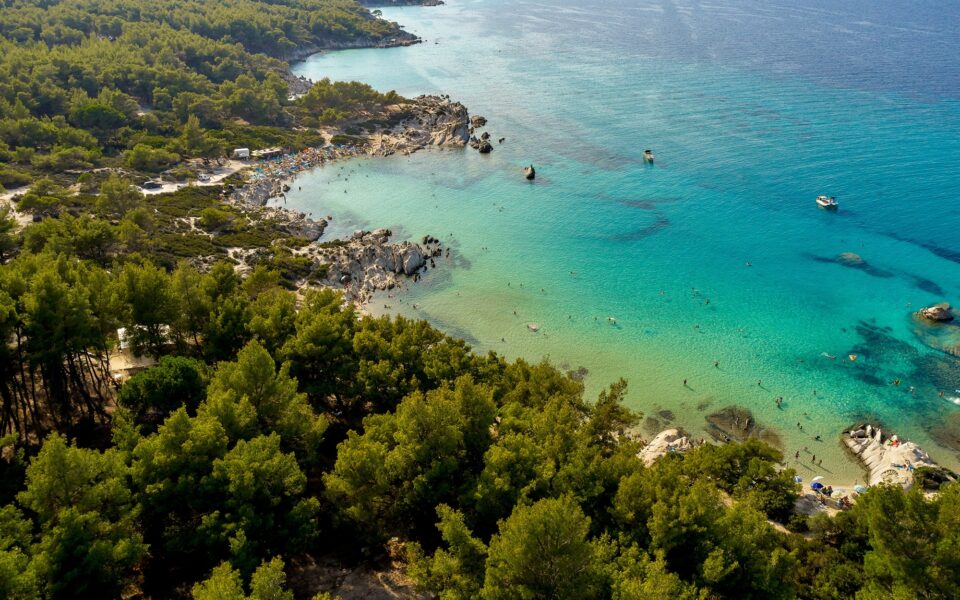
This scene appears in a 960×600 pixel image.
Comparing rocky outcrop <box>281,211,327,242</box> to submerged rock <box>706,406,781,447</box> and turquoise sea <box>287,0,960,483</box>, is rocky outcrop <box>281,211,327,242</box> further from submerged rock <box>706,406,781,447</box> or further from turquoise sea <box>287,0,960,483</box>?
submerged rock <box>706,406,781,447</box>

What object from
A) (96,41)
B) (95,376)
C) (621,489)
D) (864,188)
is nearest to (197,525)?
(95,376)

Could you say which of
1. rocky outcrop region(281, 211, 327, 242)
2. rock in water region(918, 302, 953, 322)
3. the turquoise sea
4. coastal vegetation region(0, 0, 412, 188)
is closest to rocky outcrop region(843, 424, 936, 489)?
the turquoise sea

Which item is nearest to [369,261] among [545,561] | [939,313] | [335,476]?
[335,476]

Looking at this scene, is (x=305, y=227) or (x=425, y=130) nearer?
(x=305, y=227)

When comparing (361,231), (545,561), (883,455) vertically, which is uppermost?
(545,561)

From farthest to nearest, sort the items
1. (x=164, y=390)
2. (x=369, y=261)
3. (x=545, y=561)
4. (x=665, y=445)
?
(x=369, y=261) < (x=665, y=445) < (x=164, y=390) < (x=545, y=561)

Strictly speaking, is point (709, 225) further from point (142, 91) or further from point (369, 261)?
point (142, 91)

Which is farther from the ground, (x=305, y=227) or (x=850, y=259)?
(x=305, y=227)
